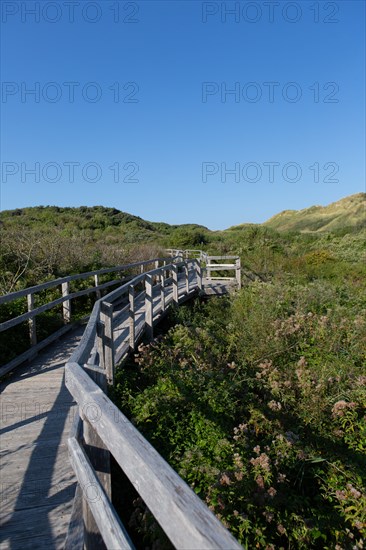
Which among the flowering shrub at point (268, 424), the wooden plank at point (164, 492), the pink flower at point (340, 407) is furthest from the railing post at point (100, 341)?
the pink flower at point (340, 407)

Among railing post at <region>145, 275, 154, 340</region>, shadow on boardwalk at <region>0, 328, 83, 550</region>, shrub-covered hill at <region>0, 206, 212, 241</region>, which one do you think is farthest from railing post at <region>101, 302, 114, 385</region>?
shrub-covered hill at <region>0, 206, 212, 241</region>

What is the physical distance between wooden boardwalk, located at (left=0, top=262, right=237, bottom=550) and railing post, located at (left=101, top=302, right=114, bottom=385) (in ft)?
1.93

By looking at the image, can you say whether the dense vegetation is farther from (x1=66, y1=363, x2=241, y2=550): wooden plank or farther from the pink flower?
(x1=66, y1=363, x2=241, y2=550): wooden plank

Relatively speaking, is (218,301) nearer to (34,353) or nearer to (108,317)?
(34,353)

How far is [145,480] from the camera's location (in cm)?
123

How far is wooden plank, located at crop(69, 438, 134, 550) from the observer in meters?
1.29

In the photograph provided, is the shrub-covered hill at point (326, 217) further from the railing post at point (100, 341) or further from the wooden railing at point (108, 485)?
the wooden railing at point (108, 485)

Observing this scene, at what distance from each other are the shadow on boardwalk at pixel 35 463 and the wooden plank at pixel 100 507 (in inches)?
40.4

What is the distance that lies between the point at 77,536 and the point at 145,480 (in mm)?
877

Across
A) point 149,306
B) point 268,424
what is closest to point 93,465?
point 268,424

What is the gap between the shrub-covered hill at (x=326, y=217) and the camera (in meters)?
60.1

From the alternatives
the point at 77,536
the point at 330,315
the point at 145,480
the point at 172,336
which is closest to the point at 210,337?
the point at 172,336

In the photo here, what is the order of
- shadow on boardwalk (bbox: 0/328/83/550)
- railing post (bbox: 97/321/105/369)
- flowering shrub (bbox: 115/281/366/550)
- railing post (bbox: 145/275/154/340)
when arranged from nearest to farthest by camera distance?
shadow on boardwalk (bbox: 0/328/83/550) → flowering shrub (bbox: 115/281/366/550) → railing post (bbox: 97/321/105/369) → railing post (bbox: 145/275/154/340)

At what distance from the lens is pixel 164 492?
3.66ft
